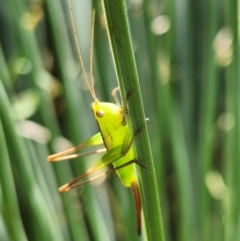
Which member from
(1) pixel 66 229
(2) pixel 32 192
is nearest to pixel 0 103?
(2) pixel 32 192

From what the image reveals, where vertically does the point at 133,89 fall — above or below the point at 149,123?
above

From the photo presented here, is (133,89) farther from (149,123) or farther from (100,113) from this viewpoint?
(149,123)

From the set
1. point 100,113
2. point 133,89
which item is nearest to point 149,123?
point 100,113

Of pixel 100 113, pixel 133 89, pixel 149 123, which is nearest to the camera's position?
pixel 133 89

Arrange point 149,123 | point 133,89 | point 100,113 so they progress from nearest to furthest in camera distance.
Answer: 1. point 133,89
2. point 100,113
3. point 149,123

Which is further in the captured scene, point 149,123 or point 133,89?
point 149,123

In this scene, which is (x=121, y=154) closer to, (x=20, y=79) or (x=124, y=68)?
(x=124, y=68)
